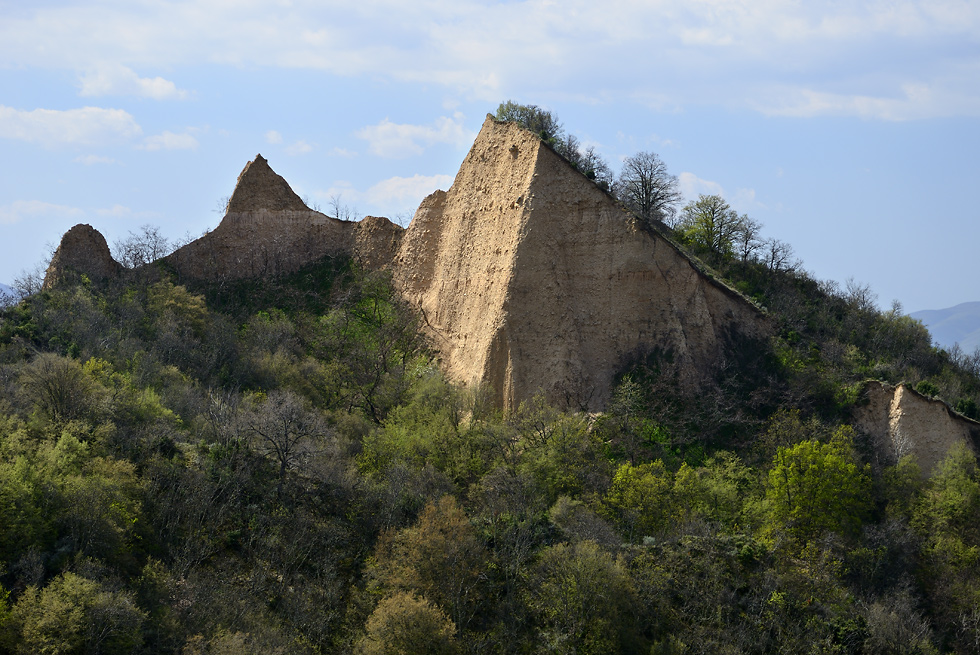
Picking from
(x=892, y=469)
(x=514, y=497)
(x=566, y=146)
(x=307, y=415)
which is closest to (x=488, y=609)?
(x=514, y=497)

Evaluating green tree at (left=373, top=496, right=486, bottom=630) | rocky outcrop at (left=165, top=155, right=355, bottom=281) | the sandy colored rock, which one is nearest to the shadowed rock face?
the sandy colored rock

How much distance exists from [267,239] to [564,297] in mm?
16757

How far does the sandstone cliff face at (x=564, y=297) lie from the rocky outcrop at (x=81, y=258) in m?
16.6

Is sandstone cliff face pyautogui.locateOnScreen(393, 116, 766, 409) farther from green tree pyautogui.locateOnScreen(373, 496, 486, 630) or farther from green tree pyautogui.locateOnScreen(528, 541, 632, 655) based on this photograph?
green tree pyautogui.locateOnScreen(528, 541, 632, 655)

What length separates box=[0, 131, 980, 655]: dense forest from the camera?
24.9m

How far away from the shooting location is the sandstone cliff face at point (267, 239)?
147ft

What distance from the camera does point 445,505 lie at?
91.5ft

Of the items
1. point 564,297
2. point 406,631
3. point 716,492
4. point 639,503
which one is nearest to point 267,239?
point 564,297

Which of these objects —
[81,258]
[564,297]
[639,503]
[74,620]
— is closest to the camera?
[74,620]

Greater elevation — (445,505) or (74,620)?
(445,505)

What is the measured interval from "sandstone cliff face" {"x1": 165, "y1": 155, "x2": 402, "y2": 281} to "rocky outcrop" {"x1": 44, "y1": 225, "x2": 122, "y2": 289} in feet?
9.45

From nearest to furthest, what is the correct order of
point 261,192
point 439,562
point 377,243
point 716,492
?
point 439,562 → point 716,492 → point 377,243 → point 261,192

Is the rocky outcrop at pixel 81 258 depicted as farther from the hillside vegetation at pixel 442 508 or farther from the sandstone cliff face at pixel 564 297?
the sandstone cliff face at pixel 564 297

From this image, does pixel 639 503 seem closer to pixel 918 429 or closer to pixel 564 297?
pixel 564 297
